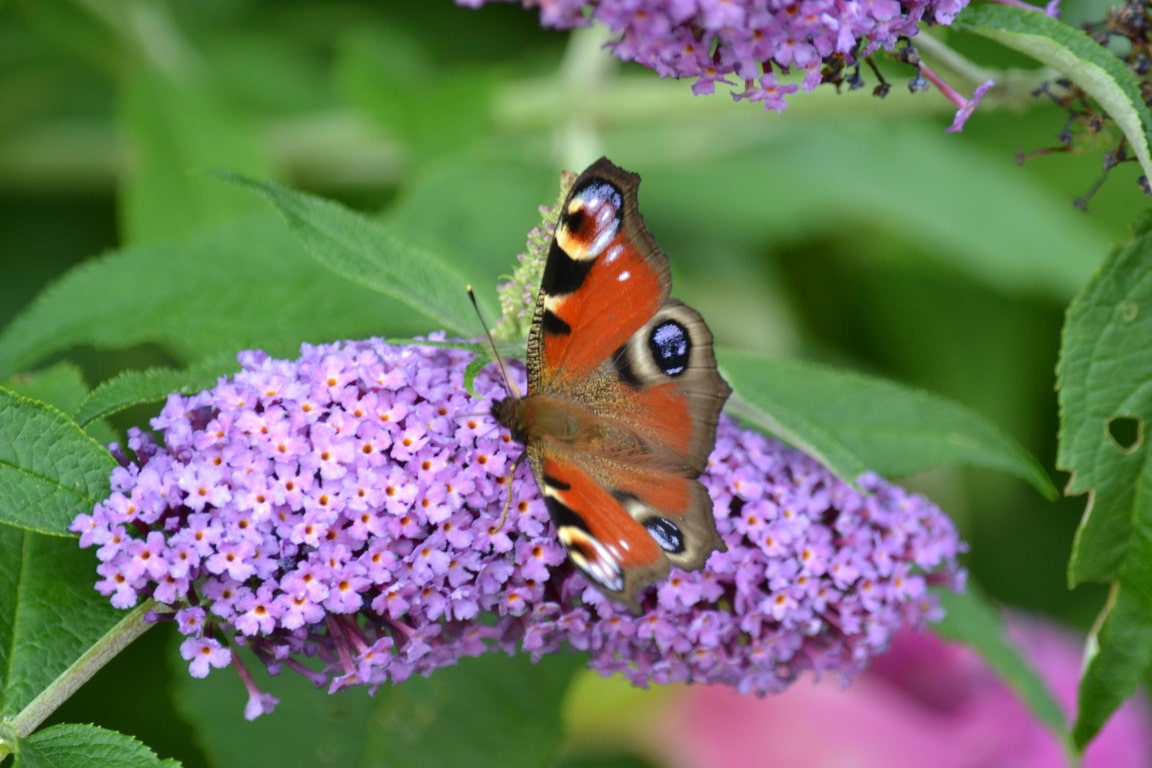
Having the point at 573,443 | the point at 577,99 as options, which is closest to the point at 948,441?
the point at 573,443

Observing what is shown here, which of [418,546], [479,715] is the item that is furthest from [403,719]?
[418,546]

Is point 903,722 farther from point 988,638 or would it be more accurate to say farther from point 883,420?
point 883,420

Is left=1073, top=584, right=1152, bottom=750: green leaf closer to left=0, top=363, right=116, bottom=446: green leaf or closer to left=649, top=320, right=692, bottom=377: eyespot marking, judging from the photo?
left=649, top=320, right=692, bottom=377: eyespot marking

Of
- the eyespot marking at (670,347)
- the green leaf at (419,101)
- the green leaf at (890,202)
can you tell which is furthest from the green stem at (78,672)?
the green leaf at (890,202)

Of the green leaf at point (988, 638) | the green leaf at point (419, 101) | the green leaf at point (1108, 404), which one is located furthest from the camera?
the green leaf at point (419, 101)

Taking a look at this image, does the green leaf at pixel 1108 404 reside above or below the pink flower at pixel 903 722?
above

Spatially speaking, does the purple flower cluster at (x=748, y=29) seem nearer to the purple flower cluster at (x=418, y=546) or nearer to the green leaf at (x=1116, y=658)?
the purple flower cluster at (x=418, y=546)
